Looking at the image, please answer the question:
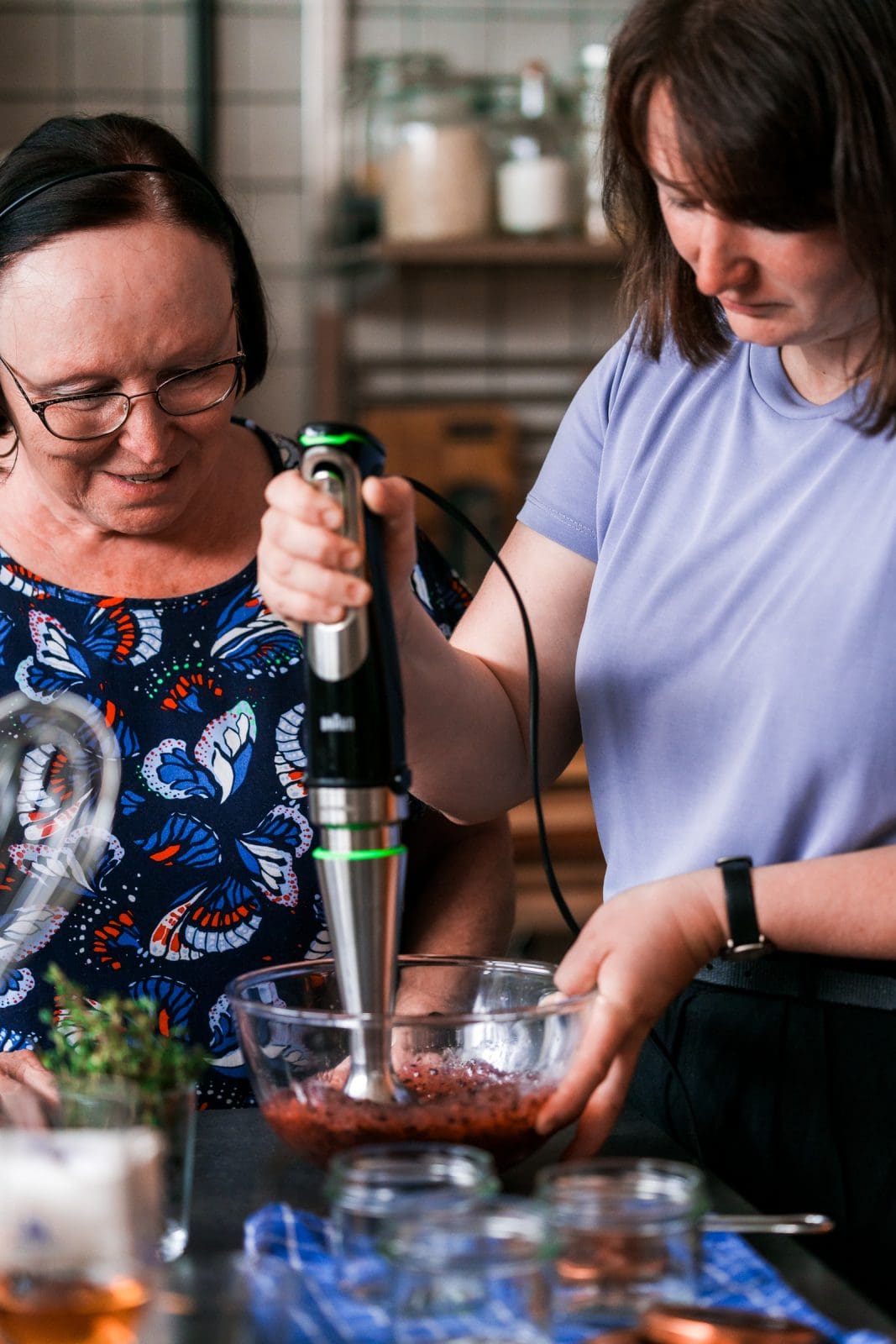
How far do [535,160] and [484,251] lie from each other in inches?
7.1

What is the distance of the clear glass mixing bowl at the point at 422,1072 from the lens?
82cm

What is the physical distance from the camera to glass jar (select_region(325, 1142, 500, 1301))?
0.67 metres

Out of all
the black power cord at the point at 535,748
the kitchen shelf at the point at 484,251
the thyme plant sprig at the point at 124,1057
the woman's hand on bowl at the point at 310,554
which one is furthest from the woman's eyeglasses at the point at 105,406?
the kitchen shelf at the point at 484,251

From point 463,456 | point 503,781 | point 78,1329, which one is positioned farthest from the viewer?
point 463,456

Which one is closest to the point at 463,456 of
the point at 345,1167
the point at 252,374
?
the point at 252,374

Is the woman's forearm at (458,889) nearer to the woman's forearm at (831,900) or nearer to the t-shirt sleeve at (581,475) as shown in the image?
the t-shirt sleeve at (581,475)

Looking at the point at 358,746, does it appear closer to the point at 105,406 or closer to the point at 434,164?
the point at 105,406

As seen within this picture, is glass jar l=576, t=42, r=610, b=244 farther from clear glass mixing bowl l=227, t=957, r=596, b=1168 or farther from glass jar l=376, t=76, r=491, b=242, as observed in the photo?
clear glass mixing bowl l=227, t=957, r=596, b=1168

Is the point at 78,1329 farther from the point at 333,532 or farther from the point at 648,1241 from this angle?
the point at 333,532

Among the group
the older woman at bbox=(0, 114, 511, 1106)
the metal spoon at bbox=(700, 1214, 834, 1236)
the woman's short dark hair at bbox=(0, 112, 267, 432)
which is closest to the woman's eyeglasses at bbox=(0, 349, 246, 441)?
the older woman at bbox=(0, 114, 511, 1106)

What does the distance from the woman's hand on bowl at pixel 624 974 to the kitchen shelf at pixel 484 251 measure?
6.83 feet

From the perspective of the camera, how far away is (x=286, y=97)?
3.04 m

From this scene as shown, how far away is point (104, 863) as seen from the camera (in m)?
1.28

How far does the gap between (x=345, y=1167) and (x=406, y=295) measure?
2.59m
